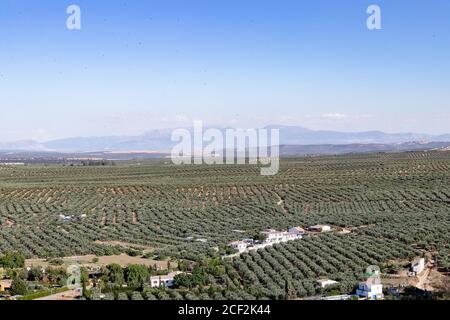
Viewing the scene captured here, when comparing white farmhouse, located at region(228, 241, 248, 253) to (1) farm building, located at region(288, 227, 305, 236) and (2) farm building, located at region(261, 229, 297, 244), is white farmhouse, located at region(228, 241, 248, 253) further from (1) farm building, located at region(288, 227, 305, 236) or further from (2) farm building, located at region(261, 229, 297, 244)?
(1) farm building, located at region(288, 227, 305, 236)

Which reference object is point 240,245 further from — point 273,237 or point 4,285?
point 4,285

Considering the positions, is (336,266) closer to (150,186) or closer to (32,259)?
(32,259)

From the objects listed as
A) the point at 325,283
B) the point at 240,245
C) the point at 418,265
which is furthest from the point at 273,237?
the point at 325,283

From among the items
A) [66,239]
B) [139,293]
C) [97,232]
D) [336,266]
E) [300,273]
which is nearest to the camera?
[139,293]

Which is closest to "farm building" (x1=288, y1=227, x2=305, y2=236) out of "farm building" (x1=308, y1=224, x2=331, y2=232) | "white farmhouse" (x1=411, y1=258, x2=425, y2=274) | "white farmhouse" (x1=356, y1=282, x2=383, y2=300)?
"farm building" (x1=308, y1=224, x2=331, y2=232)
